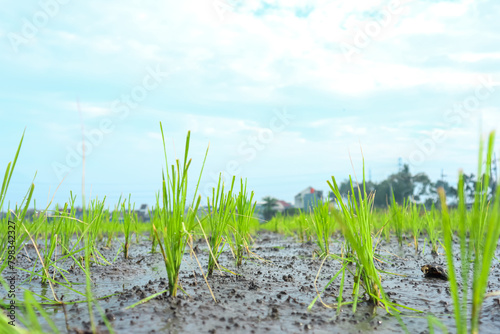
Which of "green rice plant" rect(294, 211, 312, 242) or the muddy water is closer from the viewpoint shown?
the muddy water

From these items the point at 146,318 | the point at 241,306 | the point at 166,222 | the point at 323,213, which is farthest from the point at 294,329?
the point at 323,213

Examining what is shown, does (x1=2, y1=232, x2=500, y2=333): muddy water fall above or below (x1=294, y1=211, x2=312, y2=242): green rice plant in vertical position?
below

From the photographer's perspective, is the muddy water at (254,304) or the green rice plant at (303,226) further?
the green rice plant at (303,226)

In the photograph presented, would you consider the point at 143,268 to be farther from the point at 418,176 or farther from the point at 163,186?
the point at 418,176

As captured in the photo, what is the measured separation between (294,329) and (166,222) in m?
0.76

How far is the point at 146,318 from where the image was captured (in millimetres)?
1607

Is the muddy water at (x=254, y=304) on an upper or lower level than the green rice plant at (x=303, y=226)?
lower

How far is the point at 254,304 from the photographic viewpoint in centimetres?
184

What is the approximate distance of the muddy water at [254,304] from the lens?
5.08 ft

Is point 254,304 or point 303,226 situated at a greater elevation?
point 303,226

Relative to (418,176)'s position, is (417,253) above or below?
below

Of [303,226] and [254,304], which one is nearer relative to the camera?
[254,304]

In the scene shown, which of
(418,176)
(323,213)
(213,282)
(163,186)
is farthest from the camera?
(418,176)

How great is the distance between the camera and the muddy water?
1549mm
